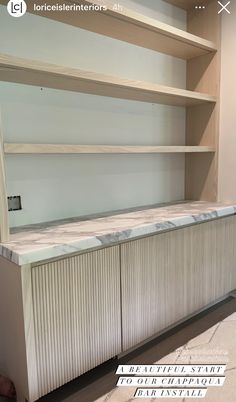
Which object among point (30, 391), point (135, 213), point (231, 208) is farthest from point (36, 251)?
point (231, 208)

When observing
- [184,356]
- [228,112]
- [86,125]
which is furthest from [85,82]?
[184,356]

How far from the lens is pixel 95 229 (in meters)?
1.57

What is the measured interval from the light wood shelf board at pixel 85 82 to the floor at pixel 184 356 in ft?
5.27

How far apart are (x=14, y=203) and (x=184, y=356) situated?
1348 millimetres

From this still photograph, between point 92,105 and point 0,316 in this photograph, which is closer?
point 0,316

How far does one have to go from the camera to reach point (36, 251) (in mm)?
1231

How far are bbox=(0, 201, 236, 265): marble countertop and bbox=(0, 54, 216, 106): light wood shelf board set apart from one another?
2.61ft

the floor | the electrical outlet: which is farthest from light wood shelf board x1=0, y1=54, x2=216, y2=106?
the floor

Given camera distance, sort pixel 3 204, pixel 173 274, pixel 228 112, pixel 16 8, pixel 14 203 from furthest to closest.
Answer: pixel 228 112
pixel 173 274
pixel 14 203
pixel 16 8
pixel 3 204

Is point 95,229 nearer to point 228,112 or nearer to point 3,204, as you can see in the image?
point 3,204

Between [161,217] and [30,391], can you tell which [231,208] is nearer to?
[161,217]

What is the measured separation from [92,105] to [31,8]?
0.62 m

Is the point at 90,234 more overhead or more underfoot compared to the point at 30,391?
more overhead

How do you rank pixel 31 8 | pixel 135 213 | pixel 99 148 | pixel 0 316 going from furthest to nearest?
pixel 135 213
pixel 99 148
pixel 31 8
pixel 0 316
